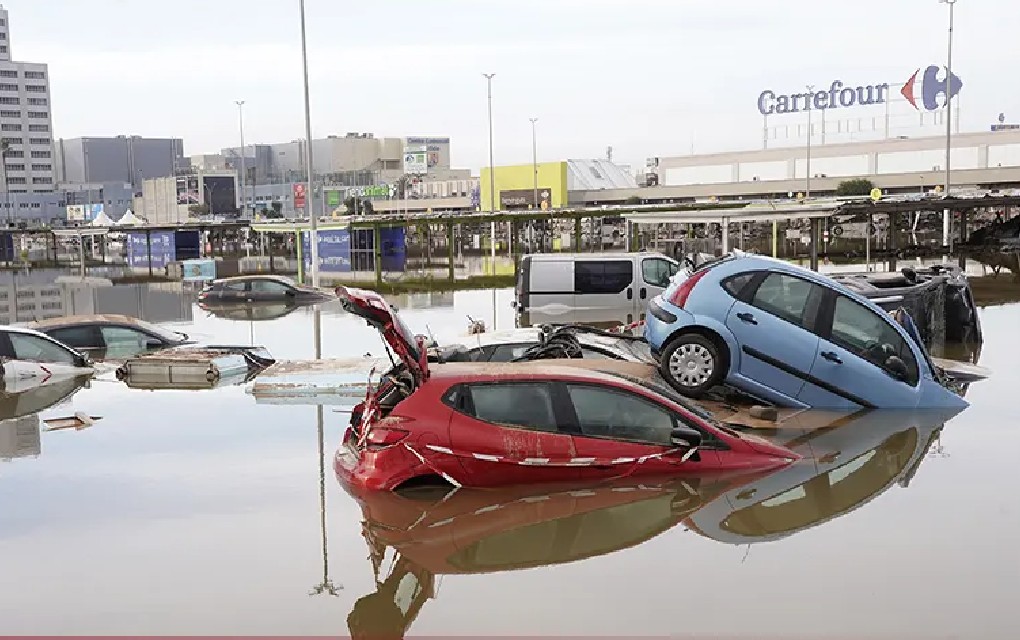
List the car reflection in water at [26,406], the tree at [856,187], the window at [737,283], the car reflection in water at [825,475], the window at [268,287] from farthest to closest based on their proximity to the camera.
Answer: the tree at [856,187] < the window at [268,287] < the window at [737,283] < the car reflection in water at [26,406] < the car reflection in water at [825,475]

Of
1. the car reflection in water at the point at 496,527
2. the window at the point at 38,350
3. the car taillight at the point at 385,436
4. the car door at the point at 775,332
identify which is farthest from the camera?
the window at the point at 38,350

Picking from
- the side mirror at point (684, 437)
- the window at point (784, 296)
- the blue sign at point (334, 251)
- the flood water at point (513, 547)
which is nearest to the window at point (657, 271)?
the window at point (784, 296)

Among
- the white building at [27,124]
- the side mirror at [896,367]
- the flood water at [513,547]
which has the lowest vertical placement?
the flood water at [513,547]

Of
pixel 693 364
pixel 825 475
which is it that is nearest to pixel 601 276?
pixel 693 364

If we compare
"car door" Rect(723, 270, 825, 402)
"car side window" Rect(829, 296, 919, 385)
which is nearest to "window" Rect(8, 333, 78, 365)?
"car door" Rect(723, 270, 825, 402)

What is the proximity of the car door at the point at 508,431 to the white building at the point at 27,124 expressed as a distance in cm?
16490

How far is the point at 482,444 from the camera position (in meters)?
8.52

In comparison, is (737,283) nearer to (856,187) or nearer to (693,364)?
(693,364)

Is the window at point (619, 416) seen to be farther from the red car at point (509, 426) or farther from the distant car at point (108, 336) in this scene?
the distant car at point (108, 336)

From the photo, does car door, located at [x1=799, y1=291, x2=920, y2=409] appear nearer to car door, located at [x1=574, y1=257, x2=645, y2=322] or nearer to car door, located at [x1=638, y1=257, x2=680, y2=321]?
car door, located at [x1=638, y1=257, x2=680, y2=321]

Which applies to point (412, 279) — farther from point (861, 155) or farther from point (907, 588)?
point (861, 155)

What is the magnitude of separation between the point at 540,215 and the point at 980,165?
144 feet

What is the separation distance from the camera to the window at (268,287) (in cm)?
2864

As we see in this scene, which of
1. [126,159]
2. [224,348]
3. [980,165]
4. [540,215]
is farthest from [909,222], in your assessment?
[126,159]
